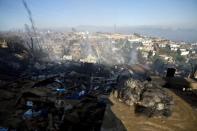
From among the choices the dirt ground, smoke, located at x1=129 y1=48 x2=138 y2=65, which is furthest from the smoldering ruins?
smoke, located at x1=129 y1=48 x2=138 y2=65

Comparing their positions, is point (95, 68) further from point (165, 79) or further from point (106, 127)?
point (106, 127)

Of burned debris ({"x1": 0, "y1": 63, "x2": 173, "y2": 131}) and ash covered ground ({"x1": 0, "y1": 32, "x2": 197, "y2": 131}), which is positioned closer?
ash covered ground ({"x1": 0, "y1": 32, "x2": 197, "y2": 131})

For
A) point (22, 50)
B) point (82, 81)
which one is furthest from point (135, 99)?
point (22, 50)

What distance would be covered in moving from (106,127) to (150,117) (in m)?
1.27

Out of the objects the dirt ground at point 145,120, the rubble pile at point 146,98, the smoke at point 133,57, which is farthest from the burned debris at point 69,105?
the smoke at point 133,57

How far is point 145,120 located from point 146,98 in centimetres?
90

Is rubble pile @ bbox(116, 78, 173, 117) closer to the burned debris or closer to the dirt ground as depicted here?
the burned debris

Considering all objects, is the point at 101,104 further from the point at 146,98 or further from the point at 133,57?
the point at 133,57

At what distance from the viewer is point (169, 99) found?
682cm

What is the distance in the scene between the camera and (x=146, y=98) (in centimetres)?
663

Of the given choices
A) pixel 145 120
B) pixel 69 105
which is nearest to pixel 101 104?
pixel 69 105

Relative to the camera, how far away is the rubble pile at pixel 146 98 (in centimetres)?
628

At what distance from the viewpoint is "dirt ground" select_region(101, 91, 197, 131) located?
5527mm

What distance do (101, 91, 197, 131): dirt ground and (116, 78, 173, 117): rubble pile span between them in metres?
0.20
